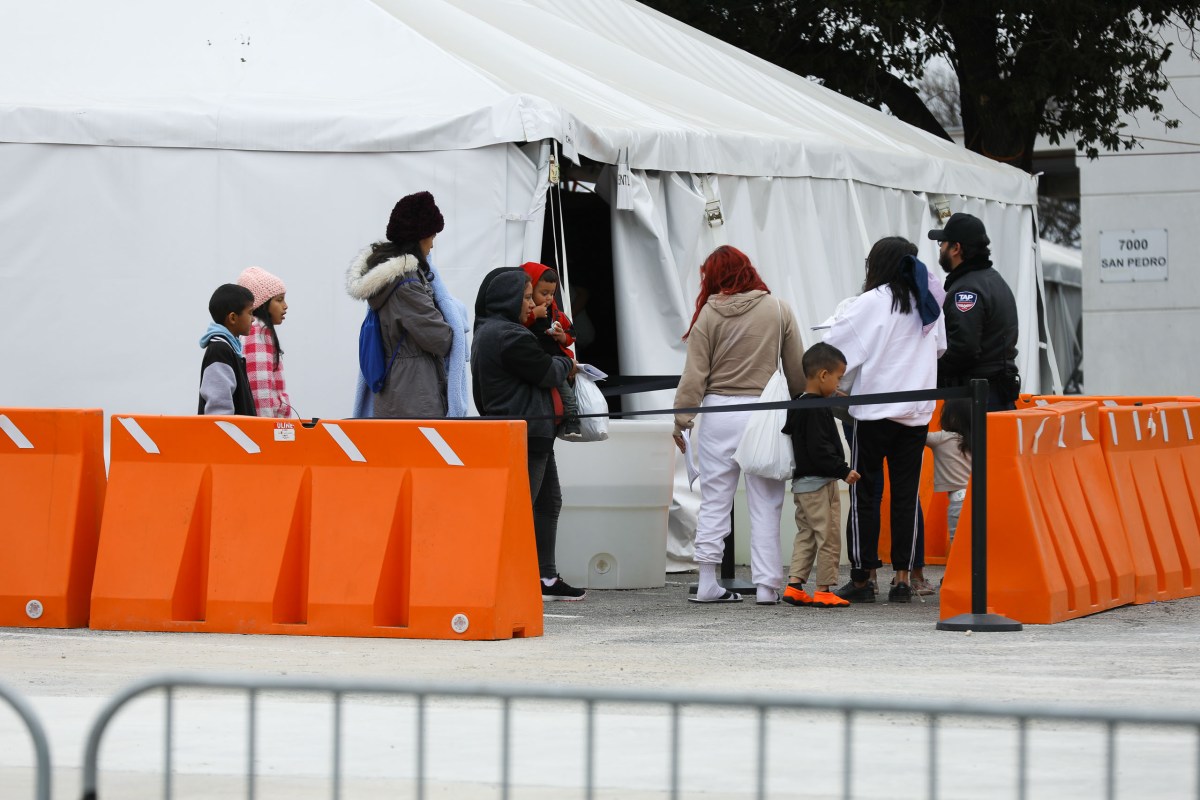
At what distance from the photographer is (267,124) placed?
1130cm

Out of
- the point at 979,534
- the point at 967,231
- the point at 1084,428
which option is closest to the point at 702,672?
the point at 979,534

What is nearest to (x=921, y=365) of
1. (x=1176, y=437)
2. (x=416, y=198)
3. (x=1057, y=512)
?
A: (x=1057, y=512)

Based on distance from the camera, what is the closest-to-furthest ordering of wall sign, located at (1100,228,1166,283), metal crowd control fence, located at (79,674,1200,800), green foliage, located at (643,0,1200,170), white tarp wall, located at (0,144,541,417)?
metal crowd control fence, located at (79,674,1200,800) → white tarp wall, located at (0,144,541,417) → green foliage, located at (643,0,1200,170) → wall sign, located at (1100,228,1166,283)

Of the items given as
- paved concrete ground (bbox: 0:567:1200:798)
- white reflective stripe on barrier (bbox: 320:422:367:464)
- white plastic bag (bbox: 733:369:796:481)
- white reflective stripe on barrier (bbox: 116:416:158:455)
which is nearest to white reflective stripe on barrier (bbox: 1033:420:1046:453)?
paved concrete ground (bbox: 0:567:1200:798)

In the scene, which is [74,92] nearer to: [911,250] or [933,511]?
[911,250]

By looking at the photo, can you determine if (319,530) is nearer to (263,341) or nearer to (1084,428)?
(263,341)

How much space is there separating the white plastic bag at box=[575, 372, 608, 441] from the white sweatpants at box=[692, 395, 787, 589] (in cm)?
52

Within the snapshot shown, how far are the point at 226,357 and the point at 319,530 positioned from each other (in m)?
1.29

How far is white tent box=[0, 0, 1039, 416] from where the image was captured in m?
11.2

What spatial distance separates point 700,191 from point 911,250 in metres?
2.92

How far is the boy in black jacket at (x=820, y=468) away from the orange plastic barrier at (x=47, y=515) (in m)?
3.42

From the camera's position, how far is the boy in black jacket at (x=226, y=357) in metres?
9.18

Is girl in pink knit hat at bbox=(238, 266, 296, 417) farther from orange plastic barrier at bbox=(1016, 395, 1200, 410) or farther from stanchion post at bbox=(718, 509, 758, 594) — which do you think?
orange plastic barrier at bbox=(1016, 395, 1200, 410)

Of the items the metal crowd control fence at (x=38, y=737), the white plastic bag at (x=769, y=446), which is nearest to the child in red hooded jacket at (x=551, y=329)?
the white plastic bag at (x=769, y=446)
